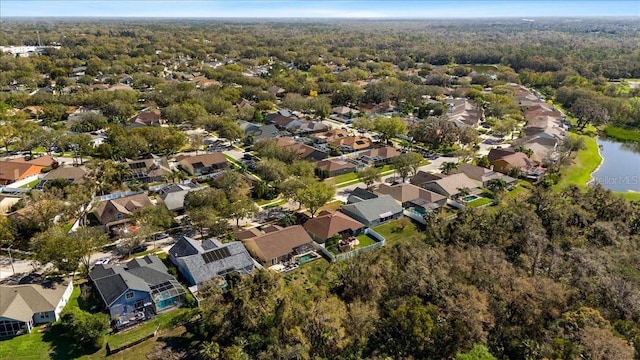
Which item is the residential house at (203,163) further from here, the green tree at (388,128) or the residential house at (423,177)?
the green tree at (388,128)

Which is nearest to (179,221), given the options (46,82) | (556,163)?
(556,163)

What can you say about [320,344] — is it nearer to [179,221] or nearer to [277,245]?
[277,245]

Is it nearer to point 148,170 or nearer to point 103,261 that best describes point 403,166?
point 148,170

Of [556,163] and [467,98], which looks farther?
[467,98]

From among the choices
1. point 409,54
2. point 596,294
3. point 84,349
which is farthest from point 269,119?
point 409,54

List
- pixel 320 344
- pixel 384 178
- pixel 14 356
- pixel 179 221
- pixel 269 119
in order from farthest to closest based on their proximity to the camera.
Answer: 1. pixel 269 119
2. pixel 384 178
3. pixel 179 221
4. pixel 14 356
5. pixel 320 344

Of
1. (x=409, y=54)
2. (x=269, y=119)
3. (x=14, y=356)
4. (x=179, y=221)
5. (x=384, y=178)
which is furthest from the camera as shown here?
(x=409, y=54)

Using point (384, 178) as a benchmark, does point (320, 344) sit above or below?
above
